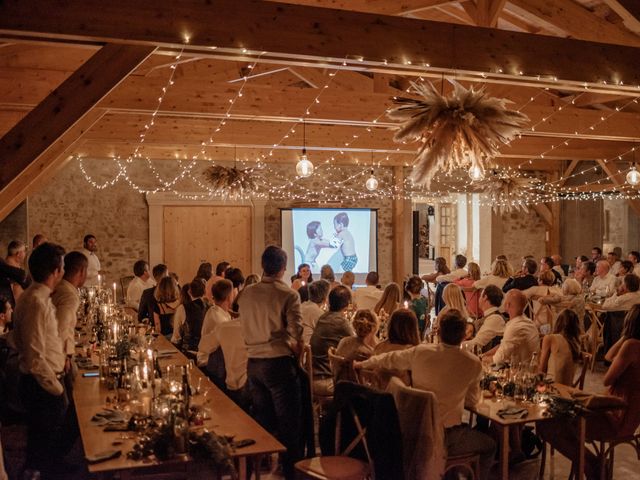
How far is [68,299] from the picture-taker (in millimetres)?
4738

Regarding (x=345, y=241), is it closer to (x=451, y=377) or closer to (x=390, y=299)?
(x=390, y=299)

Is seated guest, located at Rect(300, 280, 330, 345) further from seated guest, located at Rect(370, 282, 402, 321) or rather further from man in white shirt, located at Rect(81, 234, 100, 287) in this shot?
man in white shirt, located at Rect(81, 234, 100, 287)

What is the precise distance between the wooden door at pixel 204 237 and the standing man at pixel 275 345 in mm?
9058

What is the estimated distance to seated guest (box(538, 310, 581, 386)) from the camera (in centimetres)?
509

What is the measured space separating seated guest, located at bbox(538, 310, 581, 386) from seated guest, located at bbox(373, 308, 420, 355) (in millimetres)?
1075

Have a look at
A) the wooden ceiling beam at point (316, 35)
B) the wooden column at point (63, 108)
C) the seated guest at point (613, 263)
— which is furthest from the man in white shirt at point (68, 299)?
the seated guest at point (613, 263)

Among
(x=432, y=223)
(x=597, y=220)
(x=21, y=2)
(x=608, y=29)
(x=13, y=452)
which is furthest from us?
(x=432, y=223)

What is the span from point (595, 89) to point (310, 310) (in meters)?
3.33

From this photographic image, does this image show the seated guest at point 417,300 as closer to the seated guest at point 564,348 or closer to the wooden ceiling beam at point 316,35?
the seated guest at point 564,348

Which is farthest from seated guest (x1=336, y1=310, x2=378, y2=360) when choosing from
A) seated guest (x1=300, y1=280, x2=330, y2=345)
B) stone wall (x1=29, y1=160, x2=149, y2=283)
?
stone wall (x1=29, y1=160, x2=149, y2=283)

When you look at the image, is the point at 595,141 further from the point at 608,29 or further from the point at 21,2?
the point at 21,2

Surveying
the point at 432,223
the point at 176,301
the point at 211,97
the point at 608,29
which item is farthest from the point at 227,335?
the point at 432,223

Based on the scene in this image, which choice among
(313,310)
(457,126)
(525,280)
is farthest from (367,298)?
(457,126)

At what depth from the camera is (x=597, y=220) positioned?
53.0 feet
